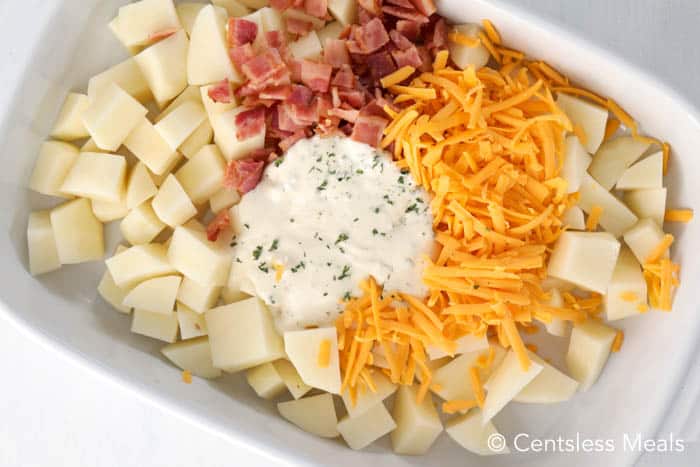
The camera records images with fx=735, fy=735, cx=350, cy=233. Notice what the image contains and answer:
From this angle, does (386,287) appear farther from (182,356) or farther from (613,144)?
(613,144)

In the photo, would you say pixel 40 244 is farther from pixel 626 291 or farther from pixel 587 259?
pixel 626 291

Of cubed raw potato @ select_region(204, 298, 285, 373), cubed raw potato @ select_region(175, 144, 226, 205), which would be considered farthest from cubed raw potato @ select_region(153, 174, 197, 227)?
cubed raw potato @ select_region(204, 298, 285, 373)

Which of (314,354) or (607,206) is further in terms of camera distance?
(607,206)

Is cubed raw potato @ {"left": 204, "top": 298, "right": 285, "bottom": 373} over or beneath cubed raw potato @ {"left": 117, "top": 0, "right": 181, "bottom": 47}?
beneath

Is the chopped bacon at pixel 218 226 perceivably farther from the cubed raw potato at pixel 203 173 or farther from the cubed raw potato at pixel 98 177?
the cubed raw potato at pixel 98 177

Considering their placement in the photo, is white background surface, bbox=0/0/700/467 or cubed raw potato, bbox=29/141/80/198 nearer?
cubed raw potato, bbox=29/141/80/198

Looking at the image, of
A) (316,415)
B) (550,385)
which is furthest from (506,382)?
(316,415)

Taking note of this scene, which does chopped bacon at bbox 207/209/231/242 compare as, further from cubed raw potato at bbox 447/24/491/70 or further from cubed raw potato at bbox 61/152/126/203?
cubed raw potato at bbox 447/24/491/70
